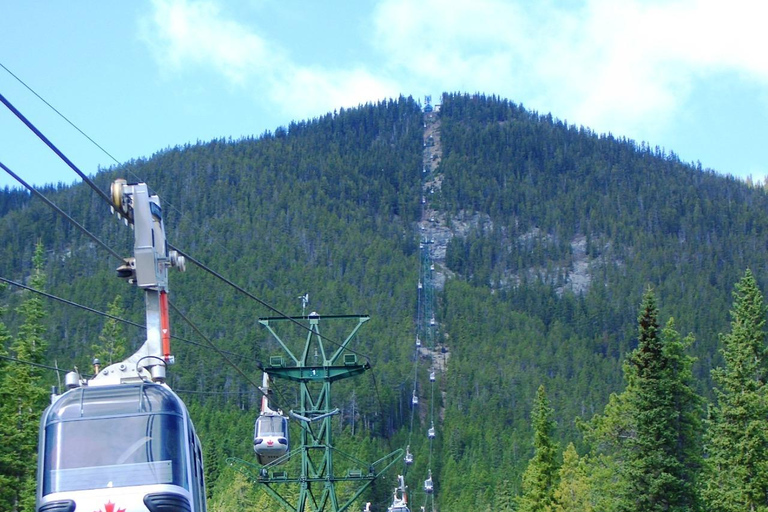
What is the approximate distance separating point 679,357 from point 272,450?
14.1m

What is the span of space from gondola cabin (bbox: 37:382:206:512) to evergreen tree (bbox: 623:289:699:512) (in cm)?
2267

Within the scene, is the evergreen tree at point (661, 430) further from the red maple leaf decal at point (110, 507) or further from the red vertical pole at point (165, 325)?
the red maple leaf decal at point (110, 507)

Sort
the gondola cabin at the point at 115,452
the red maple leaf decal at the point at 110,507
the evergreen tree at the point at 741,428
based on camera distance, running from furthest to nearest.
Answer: the evergreen tree at the point at 741,428 → the gondola cabin at the point at 115,452 → the red maple leaf decal at the point at 110,507

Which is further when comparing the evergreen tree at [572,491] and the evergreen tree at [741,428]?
the evergreen tree at [572,491]

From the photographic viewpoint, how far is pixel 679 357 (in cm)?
3884

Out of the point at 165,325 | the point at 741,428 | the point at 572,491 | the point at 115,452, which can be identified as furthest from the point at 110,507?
the point at 572,491

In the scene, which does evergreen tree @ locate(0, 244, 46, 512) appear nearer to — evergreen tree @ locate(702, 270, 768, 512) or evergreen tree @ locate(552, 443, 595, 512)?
evergreen tree @ locate(552, 443, 595, 512)

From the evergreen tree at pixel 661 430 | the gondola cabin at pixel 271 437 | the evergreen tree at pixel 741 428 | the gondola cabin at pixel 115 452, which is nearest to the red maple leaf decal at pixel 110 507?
the gondola cabin at pixel 115 452

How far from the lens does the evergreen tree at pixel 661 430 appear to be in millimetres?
37938

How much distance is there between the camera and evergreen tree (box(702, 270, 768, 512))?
4038 cm

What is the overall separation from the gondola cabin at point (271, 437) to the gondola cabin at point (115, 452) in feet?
45.4

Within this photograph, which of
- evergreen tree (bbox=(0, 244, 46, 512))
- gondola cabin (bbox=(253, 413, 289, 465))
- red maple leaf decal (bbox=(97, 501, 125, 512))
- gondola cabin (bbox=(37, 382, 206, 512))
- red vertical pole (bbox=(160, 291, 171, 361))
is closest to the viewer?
red maple leaf decal (bbox=(97, 501, 125, 512))

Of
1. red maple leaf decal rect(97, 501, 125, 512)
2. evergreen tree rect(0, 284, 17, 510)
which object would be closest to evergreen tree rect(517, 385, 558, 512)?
evergreen tree rect(0, 284, 17, 510)

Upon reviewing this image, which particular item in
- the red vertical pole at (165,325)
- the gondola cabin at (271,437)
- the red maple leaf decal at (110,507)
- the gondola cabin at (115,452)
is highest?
the red vertical pole at (165,325)
